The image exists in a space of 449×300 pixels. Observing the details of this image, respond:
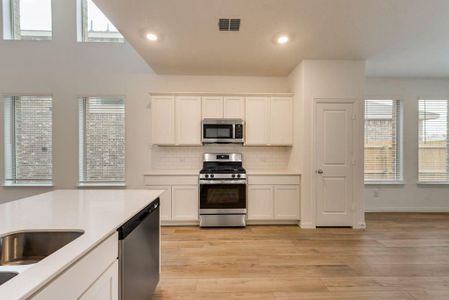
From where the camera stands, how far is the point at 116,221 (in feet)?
4.48

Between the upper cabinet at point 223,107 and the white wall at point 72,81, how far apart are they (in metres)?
0.43

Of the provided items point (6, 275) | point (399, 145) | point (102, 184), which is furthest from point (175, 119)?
point (399, 145)

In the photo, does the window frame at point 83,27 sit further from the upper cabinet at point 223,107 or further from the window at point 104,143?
the upper cabinet at point 223,107

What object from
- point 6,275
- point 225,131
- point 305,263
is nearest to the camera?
point 6,275

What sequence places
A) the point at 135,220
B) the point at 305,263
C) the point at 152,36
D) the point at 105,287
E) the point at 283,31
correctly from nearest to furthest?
the point at 105,287, the point at 135,220, the point at 305,263, the point at 283,31, the point at 152,36

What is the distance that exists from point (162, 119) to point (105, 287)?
11.0ft

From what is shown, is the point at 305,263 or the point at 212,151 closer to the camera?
the point at 305,263

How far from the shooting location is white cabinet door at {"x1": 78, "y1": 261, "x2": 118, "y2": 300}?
1.11 meters

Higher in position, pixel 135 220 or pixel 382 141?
pixel 382 141

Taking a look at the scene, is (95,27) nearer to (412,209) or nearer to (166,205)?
(166,205)

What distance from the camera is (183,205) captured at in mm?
4094

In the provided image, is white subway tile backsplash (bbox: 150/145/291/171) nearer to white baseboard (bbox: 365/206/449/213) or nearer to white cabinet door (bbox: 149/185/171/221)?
white cabinet door (bbox: 149/185/171/221)

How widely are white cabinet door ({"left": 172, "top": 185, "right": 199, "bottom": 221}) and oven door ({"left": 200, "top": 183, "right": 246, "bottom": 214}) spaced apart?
16 centimetres

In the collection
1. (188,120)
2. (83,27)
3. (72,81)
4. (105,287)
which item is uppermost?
(83,27)
